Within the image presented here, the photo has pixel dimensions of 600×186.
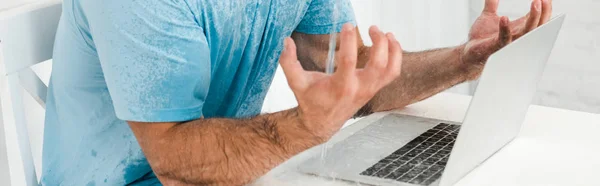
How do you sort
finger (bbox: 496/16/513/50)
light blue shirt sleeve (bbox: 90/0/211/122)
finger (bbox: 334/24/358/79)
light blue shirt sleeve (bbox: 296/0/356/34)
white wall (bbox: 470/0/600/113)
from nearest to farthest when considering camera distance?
1. finger (bbox: 334/24/358/79)
2. light blue shirt sleeve (bbox: 90/0/211/122)
3. finger (bbox: 496/16/513/50)
4. light blue shirt sleeve (bbox: 296/0/356/34)
5. white wall (bbox: 470/0/600/113)

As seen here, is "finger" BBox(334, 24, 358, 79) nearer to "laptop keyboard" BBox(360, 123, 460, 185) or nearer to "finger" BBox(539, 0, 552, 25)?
"laptop keyboard" BBox(360, 123, 460, 185)

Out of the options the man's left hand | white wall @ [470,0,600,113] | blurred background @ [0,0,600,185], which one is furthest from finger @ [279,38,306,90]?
white wall @ [470,0,600,113]

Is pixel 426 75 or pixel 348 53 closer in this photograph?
pixel 348 53

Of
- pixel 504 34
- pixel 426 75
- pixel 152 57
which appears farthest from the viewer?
pixel 426 75

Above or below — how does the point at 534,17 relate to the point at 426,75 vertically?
above

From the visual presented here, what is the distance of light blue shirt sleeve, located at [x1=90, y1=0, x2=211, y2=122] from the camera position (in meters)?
0.86

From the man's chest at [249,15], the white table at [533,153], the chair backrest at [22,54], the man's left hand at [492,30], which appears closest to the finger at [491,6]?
the man's left hand at [492,30]

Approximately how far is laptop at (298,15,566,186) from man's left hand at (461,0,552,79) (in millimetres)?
24

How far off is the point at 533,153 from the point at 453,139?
100mm

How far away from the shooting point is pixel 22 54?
37.0 inches

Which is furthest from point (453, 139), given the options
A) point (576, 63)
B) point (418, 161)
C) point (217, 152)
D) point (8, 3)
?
point (576, 63)

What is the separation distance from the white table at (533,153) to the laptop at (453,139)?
1cm

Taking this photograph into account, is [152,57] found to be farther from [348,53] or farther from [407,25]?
[407,25]

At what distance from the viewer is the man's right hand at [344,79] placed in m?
0.75
